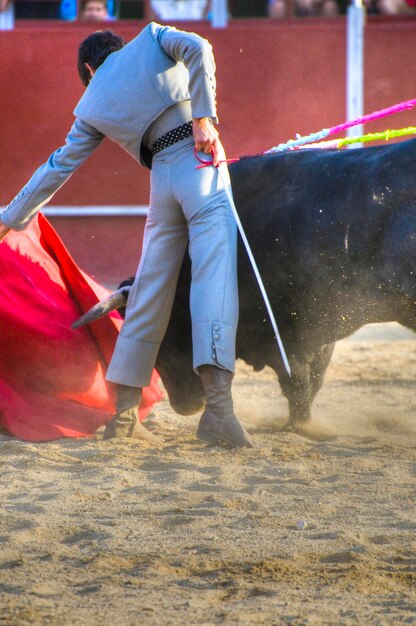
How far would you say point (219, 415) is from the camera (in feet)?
11.7

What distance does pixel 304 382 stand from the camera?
426 cm

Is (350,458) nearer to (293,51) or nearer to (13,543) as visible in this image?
(13,543)

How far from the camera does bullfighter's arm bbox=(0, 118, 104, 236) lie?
373 centimetres

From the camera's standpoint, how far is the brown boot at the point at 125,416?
3.89 m

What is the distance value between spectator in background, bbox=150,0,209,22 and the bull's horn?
5.17 metres

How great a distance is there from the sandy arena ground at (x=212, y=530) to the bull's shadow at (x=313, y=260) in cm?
28

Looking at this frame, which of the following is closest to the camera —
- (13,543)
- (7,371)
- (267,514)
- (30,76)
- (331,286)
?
(13,543)

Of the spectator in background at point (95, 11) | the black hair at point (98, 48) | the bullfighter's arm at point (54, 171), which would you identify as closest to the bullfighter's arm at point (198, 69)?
the black hair at point (98, 48)

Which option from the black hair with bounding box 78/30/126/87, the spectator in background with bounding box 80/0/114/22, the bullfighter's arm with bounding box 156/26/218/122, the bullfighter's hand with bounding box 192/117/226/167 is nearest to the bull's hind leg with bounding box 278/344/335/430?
the bullfighter's hand with bounding box 192/117/226/167

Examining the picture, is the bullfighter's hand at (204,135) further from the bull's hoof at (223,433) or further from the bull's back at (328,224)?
the bull's hoof at (223,433)

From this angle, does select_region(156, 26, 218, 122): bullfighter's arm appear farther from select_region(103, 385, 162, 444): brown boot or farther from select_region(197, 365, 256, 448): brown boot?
select_region(103, 385, 162, 444): brown boot

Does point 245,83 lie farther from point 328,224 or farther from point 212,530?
point 212,530

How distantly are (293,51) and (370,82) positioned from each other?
64 cm

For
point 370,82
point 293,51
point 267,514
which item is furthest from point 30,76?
point 267,514
